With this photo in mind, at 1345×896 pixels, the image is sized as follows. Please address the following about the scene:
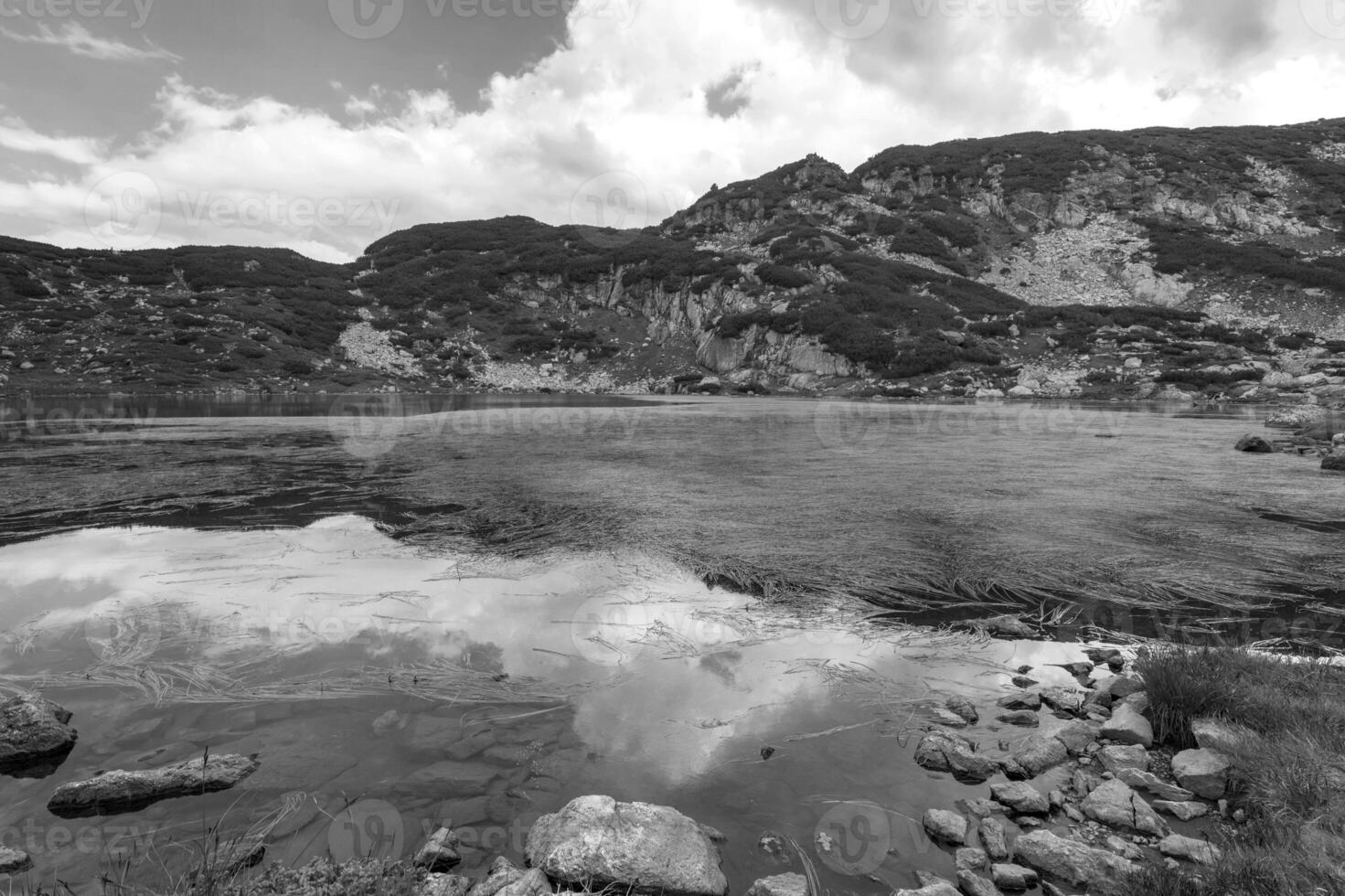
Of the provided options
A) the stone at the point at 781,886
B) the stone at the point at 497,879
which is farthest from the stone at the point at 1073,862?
the stone at the point at 497,879

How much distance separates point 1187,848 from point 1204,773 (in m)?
0.96

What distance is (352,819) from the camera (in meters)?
3.86

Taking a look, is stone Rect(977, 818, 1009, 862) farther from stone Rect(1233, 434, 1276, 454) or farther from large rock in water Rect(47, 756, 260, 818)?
stone Rect(1233, 434, 1276, 454)

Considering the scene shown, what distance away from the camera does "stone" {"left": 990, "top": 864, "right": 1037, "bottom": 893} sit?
348 centimetres

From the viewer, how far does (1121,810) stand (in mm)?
3992

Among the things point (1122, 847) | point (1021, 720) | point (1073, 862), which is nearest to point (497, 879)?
point (1073, 862)

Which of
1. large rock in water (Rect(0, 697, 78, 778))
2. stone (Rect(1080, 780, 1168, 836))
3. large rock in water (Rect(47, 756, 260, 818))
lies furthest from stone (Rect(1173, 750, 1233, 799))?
large rock in water (Rect(0, 697, 78, 778))

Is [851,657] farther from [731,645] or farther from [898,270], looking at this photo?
[898,270]

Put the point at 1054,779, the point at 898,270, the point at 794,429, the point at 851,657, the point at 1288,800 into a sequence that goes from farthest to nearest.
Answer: the point at 898,270, the point at 794,429, the point at 851,657, the point at 1054,779, the point at 1288,800

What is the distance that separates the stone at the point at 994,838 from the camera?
12.1 feet

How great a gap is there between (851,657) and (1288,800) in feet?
10.5

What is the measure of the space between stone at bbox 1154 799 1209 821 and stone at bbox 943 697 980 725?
4.14 ft

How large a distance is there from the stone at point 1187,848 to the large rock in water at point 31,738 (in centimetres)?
706

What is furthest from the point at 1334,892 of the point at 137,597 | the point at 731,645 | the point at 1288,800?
the point at 137,597
